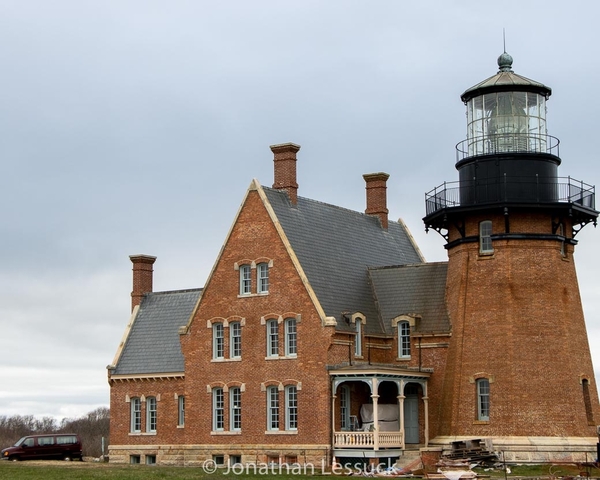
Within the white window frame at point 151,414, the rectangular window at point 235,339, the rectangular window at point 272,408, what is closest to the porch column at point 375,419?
the rectangular window at point 272,408

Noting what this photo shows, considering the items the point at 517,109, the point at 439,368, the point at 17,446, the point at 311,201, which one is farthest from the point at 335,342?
the point at 17,446

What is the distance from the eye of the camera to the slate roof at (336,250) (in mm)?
44531

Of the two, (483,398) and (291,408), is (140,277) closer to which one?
(291,408)

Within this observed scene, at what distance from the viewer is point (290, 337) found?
1736 inches

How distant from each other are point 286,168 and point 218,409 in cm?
993

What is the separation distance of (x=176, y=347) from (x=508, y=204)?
17.0 meters

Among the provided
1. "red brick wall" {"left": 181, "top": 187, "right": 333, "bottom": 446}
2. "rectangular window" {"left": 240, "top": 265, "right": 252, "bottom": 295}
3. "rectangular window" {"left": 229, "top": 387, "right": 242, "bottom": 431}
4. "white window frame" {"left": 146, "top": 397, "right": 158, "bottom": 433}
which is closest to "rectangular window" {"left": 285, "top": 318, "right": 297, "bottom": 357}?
"red brick wall" {"left": 181, "top": 187, "right": 333, "bottom": 446}

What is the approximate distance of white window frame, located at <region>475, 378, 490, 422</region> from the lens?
138 ft

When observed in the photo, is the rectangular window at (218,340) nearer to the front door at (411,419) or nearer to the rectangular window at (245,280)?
the rectangular window at (245,280)

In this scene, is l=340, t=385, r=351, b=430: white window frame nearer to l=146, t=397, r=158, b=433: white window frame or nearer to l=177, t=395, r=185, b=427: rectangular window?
l=177, t=395, r=185, b=427: rectangular window

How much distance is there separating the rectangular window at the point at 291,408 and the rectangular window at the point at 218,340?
3659 mm

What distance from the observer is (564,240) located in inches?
1703

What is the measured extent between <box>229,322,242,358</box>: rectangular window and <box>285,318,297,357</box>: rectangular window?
2340mm

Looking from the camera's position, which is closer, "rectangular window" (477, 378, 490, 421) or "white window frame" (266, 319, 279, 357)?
"rectangular window" (477, 378, 490, 421)
